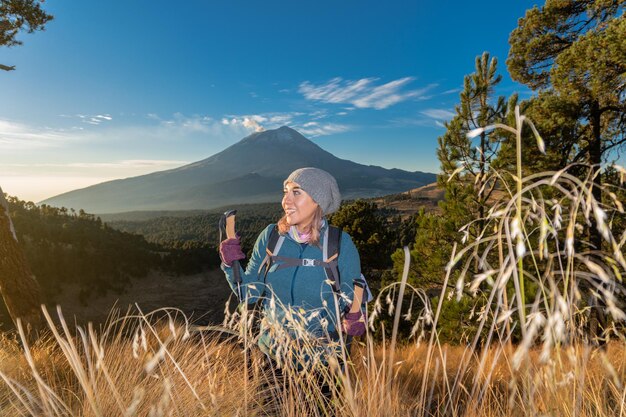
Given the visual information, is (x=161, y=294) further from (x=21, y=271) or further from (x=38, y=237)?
(x=21, y=271)

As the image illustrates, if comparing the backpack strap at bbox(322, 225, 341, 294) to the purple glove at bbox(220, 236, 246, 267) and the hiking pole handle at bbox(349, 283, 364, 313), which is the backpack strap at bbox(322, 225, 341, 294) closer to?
the hiking pole handle at bbox(349, 283, 364, 313)

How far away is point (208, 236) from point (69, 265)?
38.8 m

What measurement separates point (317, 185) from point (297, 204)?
18cm

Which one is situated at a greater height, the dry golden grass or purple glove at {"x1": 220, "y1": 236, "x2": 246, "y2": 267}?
purple glove at {"x1": 220, "y1": 236, "x2": 246, "y2": 267}

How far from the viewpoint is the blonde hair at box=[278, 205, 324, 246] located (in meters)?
2.55

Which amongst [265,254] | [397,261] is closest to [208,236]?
[397,261]

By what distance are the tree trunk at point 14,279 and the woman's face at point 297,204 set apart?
244 inches

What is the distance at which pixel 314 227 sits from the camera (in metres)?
2.58

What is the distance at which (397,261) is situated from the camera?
38.2ft

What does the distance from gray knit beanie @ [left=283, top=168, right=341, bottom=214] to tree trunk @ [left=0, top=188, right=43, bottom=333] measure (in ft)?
20.8

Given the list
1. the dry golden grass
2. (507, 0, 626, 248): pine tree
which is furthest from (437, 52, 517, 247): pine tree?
the dry golden grass

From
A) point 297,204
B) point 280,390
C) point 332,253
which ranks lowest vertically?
point 280,390

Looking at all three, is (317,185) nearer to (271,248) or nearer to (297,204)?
(297,204)

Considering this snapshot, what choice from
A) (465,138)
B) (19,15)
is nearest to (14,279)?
(19,15)
